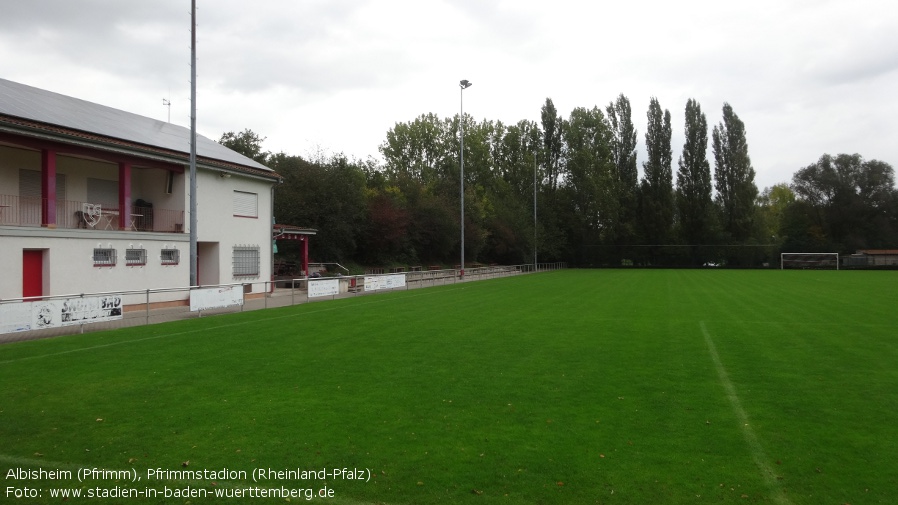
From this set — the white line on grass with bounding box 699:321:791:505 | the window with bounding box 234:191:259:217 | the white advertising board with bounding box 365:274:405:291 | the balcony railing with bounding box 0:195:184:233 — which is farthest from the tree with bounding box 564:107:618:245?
the white line on grass with bounding box 699:321:791:505

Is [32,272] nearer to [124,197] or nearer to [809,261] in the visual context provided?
[124,197]

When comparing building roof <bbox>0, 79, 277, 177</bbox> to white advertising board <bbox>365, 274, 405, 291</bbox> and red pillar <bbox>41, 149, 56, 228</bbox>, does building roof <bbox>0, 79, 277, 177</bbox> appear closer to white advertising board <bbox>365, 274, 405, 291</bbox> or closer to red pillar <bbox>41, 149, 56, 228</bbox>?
red pillar <bbox>41, 149, 56, 228</bbox>

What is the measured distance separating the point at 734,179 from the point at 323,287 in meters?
67.9

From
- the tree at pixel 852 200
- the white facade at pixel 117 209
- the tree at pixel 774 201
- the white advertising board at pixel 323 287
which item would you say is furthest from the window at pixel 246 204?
the tree at pixel 774 201

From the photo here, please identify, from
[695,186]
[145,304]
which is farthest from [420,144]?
[145,304]

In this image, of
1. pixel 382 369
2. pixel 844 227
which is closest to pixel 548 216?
pixel 844 227

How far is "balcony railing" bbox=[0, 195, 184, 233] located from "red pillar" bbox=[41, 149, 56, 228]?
0.33 m

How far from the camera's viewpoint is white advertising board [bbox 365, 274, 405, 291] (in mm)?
29156

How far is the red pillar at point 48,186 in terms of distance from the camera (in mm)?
19938

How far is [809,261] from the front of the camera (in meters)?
71.9

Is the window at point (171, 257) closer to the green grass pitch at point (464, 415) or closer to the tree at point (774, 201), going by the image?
the green grass pitch at point (464, 415)

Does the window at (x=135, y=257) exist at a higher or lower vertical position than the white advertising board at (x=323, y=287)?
higher

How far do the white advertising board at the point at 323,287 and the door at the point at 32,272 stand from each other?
363 inches

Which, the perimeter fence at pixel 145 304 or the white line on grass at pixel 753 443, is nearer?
the white line on grass at pixel 753 443
